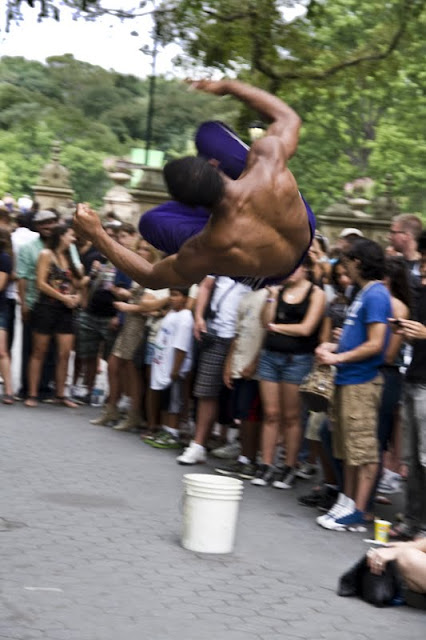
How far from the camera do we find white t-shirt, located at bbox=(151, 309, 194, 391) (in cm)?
1167

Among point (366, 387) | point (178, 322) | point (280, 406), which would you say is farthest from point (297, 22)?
point (366, 387)

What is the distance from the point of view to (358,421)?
8859 millimetres

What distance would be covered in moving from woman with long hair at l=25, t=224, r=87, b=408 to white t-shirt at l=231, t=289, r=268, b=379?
301cm

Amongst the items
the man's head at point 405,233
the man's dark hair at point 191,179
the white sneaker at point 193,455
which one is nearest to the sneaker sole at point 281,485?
the white sneaker at point 193,455

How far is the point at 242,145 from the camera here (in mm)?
5996

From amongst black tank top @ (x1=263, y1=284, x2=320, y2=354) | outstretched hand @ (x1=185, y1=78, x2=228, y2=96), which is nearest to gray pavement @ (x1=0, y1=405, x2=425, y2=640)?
black tank top @ (x1=263, y1=284, x2=320, y2=354)

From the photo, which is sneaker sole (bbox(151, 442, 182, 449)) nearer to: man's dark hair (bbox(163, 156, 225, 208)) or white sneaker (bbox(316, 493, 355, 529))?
white sneaker (bbox(316, 493, 355, 529))

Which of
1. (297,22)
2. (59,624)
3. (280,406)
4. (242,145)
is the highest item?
(242,145)

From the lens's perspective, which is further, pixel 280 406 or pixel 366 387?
pixel 280 406

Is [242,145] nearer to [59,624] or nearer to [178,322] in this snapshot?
[59,624]

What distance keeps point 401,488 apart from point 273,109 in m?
5.72

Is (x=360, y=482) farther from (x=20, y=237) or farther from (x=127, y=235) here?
(x=20, y=237)

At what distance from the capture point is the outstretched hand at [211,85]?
5.47 metres

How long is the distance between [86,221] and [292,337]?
176 inches
